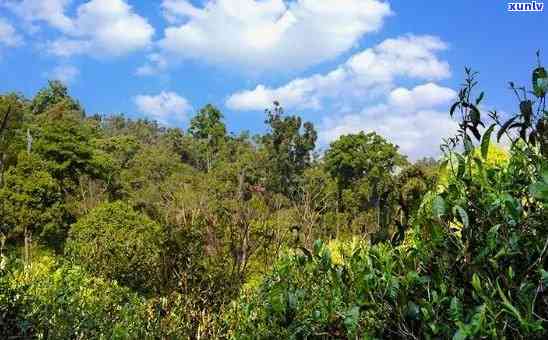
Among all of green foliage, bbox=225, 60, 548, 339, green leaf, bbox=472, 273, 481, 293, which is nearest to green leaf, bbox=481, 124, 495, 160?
green foliage, bbox=225, 60, 548, 339

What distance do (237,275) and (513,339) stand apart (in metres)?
8.18

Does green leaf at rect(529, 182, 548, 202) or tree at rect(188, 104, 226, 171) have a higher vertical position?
tree at rect(188, 104, 226, 171)

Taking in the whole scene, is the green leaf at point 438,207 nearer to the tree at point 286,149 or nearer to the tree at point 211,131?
the tree at point 286,149

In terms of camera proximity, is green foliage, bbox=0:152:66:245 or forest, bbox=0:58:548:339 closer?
forest, bbox=0:58:548:339

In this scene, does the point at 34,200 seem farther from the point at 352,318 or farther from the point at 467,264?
the point at 467,264

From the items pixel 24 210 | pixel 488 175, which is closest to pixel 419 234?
pixel 488 175

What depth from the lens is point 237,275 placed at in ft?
30.6

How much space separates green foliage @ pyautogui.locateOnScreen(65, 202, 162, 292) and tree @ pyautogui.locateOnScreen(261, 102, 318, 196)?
2759 cm

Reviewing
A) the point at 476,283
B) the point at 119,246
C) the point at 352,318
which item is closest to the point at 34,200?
the point at 119,246

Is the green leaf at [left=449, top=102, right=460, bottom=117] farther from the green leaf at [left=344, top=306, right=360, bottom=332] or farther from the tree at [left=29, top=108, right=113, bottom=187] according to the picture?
the tree at [left=29, top=108, right=113, bottom=187]

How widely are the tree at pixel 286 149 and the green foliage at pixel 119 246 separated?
27589 millimetres

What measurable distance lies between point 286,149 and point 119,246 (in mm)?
32891

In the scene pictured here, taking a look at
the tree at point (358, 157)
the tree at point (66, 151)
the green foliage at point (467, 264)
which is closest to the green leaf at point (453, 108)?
the green foliage at point (467, 264)

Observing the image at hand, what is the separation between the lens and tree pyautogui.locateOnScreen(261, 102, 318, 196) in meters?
47.7
